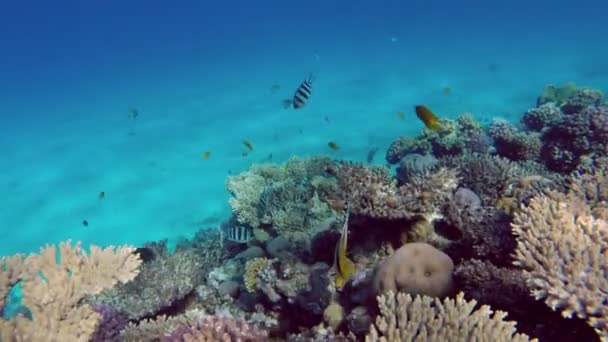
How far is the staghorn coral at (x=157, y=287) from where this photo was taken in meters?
5.89

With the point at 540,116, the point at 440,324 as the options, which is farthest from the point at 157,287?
the point at 540,116

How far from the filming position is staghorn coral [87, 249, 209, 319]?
19.3ft

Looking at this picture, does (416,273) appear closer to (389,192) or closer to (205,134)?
(389,192)

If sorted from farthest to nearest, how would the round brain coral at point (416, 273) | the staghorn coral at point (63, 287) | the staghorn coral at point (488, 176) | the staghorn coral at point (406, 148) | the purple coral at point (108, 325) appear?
the staghorn coral at point (406, 148), the staghorn coral at point (488, 176), the purple coral at point (108, 325), the round brain coral at point (416, 273), the staghorn coral at point (63, 287)

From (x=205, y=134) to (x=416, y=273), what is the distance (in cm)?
2055

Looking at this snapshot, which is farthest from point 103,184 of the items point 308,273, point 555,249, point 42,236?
point 555,249

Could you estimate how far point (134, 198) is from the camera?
17094 millimetres

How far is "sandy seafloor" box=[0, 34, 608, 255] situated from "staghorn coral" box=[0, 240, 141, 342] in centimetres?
1042

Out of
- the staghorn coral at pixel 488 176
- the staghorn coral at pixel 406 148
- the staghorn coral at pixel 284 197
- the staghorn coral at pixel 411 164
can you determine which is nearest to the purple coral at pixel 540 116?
the staghorn coral at pixel 406 148

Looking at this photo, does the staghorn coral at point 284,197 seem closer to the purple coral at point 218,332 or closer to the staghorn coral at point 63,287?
the purple coral at point 218,332

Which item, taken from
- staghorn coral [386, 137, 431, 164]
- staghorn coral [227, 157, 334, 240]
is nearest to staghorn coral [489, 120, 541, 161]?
staghorn coral [386, 137, 431, 164]

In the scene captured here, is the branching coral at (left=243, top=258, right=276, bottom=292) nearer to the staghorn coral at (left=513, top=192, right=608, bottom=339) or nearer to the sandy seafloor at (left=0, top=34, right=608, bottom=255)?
the staghorn coral at (left=513, top=192, right=608, bottom=339)

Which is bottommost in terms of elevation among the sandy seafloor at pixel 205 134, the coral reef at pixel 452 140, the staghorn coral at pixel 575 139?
the staghorn coral at pixel 575 139

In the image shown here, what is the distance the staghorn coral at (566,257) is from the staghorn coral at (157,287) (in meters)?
4.82
